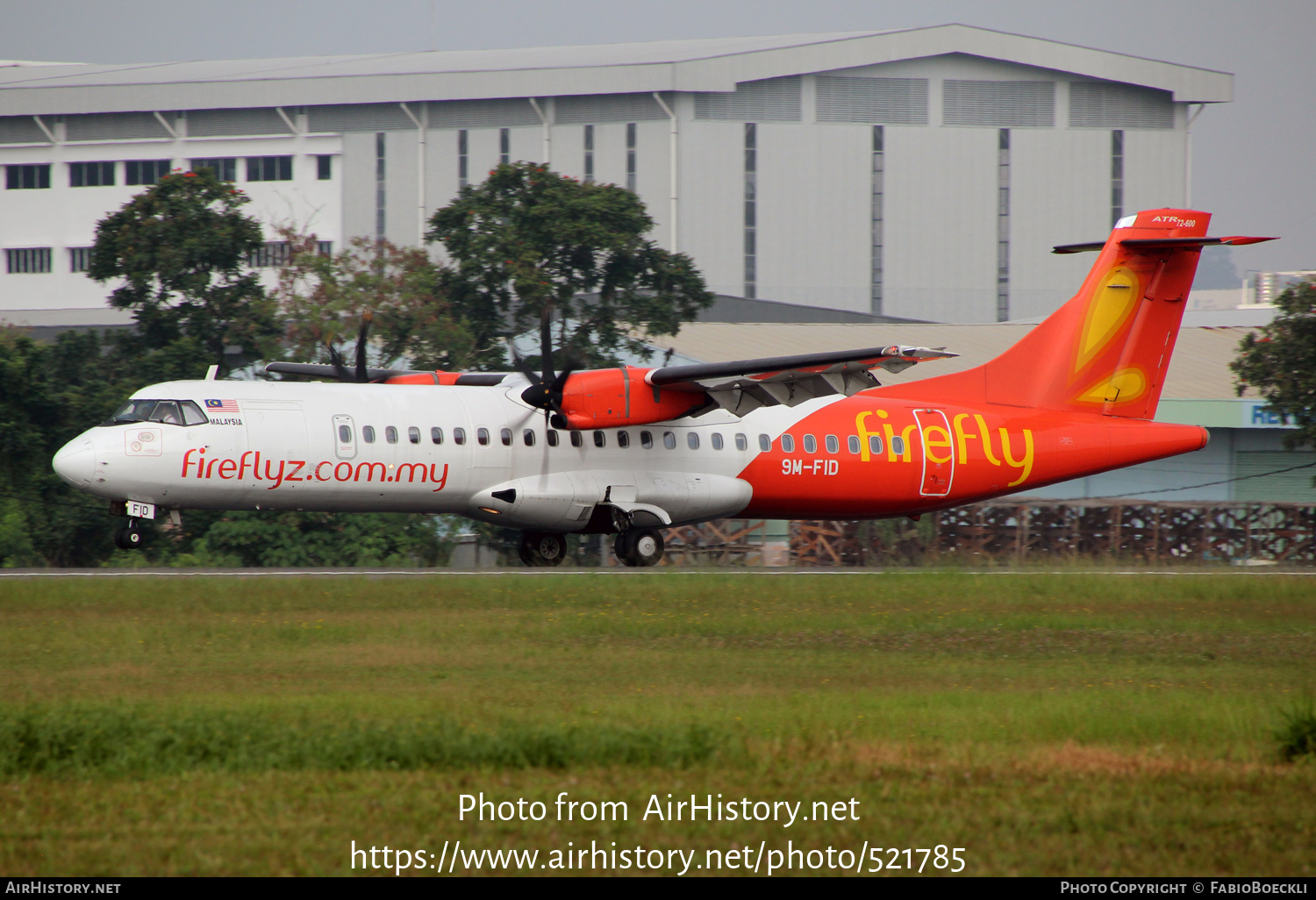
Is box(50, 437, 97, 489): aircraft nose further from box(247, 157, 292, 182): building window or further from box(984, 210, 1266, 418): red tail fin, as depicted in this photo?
box(247, 157, 292, 182): building window

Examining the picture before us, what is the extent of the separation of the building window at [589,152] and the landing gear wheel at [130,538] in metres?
57.6

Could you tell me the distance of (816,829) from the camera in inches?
323

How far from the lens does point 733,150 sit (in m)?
77.4

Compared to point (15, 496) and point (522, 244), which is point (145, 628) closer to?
point (15, 496)

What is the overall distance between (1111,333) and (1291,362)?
11.4 metres

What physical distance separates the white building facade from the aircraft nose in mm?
56732

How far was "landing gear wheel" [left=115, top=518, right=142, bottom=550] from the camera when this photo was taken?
862 inches

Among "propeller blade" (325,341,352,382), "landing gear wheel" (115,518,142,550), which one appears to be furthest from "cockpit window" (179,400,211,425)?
"propeller blade" (325,341,352,382)

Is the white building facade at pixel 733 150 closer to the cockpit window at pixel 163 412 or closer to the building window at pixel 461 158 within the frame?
the building window at pixel 461 158

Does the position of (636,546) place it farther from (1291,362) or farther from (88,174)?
(88,174)

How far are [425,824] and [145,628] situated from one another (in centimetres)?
882

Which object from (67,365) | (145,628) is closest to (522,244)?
(67,365)

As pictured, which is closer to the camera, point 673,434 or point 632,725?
point 632,725

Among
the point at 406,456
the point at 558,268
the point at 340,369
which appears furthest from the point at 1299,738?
the point at 558,268
